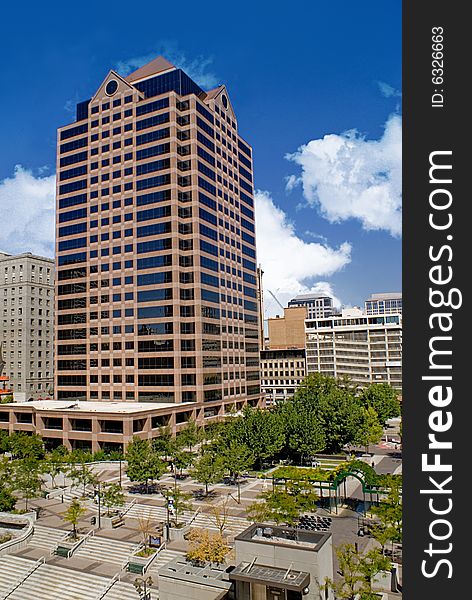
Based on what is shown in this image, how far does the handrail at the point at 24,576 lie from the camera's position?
1518 inches

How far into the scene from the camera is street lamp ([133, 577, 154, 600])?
34541 mm

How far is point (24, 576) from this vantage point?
40.0m

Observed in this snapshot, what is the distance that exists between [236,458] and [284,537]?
28183 millimetres

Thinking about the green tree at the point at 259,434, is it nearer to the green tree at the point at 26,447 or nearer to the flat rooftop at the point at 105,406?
the flat rooftop at the point at 105,406

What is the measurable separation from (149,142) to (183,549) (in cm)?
7699

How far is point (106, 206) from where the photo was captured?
102188 mm

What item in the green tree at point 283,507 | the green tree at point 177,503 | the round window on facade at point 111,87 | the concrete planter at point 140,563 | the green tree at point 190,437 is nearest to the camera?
the concrete planter at point 140,563

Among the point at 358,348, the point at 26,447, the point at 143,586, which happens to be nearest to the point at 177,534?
the point at 143,586

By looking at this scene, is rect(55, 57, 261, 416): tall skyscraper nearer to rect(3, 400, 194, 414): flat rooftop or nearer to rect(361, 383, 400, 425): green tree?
rect(3, 400, 194, 414): flat rooftop

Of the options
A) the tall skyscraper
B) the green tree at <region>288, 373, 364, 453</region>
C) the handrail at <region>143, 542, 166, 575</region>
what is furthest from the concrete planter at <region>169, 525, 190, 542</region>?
the tall skyscraper

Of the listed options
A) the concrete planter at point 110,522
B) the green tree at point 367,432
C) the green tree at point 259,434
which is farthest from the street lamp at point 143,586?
the green tree at point 367,432

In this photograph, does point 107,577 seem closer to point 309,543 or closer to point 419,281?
point 309,543

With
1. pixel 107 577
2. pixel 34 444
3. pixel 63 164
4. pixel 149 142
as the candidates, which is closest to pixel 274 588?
pixel 107 577

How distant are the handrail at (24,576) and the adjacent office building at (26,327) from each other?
94868 millimetres
